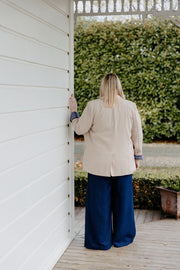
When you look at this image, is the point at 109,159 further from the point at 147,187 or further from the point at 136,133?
the point at 147,187

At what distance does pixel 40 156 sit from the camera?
9.62 feet

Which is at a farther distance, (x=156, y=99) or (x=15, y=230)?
(x=156, y=99)

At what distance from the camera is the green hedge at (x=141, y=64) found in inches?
283

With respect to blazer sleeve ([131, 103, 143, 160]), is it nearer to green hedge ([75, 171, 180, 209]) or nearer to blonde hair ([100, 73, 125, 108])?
blonde hair ([100, 73, 125, 108])

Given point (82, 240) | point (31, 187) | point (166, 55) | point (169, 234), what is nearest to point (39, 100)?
point (31, 187)

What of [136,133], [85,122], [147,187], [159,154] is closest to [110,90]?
[85,122]

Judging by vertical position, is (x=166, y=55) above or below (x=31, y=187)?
above

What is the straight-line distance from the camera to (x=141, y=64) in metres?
7.31

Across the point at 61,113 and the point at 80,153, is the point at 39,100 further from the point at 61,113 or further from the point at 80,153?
the point at 80,153

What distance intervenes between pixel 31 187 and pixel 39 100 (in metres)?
0.62

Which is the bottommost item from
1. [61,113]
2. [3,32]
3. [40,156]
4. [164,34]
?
[40,156]

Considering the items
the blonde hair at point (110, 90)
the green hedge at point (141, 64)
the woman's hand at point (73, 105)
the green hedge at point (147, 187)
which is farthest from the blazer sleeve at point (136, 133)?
the green hedge at point (141, 64)

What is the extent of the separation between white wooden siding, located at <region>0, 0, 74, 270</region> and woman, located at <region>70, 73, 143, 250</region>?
0.23m

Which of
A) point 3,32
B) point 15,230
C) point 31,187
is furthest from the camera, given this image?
point 31,187
